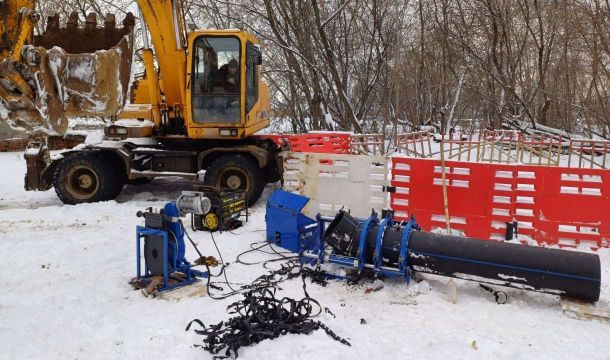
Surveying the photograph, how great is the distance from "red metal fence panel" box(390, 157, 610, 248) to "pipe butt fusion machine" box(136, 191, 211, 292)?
3.38 metres

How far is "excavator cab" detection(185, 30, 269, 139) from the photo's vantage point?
8.46 m

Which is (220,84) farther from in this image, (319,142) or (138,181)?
(319,142)

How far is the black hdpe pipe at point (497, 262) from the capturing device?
4.44 metres

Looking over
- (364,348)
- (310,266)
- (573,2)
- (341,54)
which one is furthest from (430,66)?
(364,348)

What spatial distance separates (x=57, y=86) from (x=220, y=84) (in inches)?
177

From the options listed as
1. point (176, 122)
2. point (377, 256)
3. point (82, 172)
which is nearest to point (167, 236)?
point (377, 256)

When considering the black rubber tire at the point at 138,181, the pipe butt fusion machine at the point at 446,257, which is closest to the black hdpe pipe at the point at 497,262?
the pipe butt fusion machine at the point at 446,257

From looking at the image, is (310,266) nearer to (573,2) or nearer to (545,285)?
(545,285)

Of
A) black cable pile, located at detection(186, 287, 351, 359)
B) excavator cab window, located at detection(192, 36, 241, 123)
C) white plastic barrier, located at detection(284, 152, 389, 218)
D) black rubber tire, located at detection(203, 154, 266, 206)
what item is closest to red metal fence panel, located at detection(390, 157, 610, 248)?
white plastic barrier, located at detection(284, 152, 389, 218)

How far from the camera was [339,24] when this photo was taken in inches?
706

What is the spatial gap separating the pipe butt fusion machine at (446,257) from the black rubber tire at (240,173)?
10.0 ft

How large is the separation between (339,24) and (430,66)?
7858 millimetres

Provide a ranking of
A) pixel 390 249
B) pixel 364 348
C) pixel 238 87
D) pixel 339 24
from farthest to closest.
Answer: pixel 339 24 → pixel 238 87 → pixel 390 249 → pixel 364 348

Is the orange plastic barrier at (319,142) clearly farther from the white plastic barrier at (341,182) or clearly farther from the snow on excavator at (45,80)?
the snow on excavator at (45,80)
